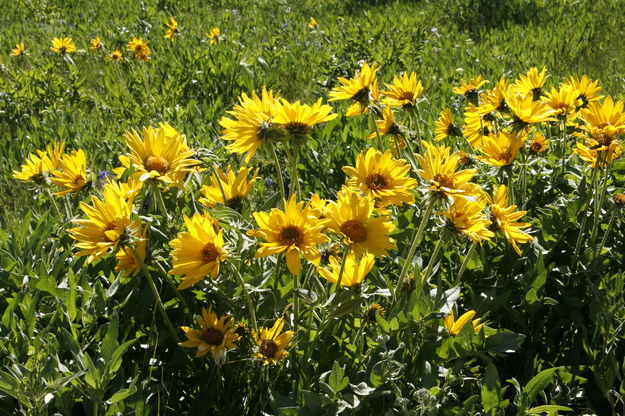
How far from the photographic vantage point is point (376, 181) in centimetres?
144

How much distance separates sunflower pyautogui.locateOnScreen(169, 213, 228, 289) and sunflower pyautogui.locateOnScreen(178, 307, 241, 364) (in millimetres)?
206

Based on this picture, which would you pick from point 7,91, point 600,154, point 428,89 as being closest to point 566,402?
point 600,154

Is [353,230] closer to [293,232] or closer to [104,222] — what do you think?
[293,232]

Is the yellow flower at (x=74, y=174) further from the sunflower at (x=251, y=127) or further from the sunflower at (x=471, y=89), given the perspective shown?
the sunflower at (x=471, y=89)

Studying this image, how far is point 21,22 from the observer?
22.6ft

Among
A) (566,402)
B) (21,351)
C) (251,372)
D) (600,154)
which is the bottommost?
(566,402)

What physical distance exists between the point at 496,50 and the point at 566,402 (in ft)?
13.7

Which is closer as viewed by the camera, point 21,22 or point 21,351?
point 21,351

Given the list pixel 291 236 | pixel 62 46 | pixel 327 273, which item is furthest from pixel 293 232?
pixel 62 46

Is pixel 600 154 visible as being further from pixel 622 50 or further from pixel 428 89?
pixel 622 50

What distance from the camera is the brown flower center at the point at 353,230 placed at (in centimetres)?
129

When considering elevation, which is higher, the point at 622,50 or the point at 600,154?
the point at 600,154

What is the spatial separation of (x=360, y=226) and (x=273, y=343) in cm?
38

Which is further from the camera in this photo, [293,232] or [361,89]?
[361,89]
